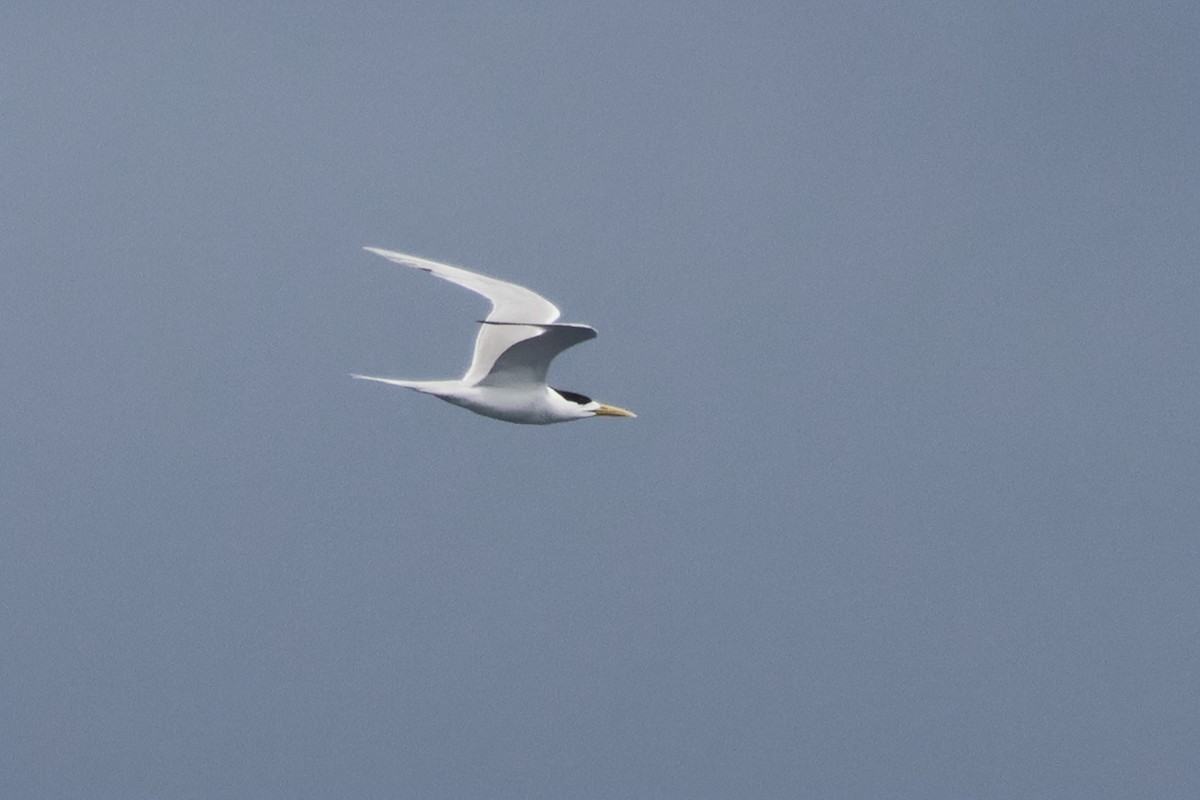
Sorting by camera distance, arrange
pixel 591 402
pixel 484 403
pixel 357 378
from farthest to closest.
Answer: pixel 591 402 < pixel 484 403 < pixel 357 378

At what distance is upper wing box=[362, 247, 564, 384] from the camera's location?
2538cm

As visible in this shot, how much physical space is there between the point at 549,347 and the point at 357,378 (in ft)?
8.08

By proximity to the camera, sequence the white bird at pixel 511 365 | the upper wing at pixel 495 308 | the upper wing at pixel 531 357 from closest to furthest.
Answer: the upper wing at pixel 531 357
the white bird at pixel 511 365
the upper wing at pixel 495 308

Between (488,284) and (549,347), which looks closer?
(549,347)

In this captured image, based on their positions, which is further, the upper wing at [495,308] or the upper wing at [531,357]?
the upper wing at [495,308]

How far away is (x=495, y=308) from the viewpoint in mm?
26000

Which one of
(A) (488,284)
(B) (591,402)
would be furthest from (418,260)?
(B) (591,402)

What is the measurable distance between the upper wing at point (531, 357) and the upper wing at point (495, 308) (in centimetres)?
78

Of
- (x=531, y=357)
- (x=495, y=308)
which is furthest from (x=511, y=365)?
(x=495, y=308)

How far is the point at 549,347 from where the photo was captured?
76.4ft

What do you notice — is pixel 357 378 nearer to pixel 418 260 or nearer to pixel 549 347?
pixel 549 347

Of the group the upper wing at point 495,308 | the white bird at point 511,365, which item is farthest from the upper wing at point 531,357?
the upper wing at point 495,308

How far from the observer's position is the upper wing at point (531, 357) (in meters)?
22.4

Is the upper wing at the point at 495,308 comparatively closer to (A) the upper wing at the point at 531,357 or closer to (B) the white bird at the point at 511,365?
(B) the white bird at the point at 511,365
